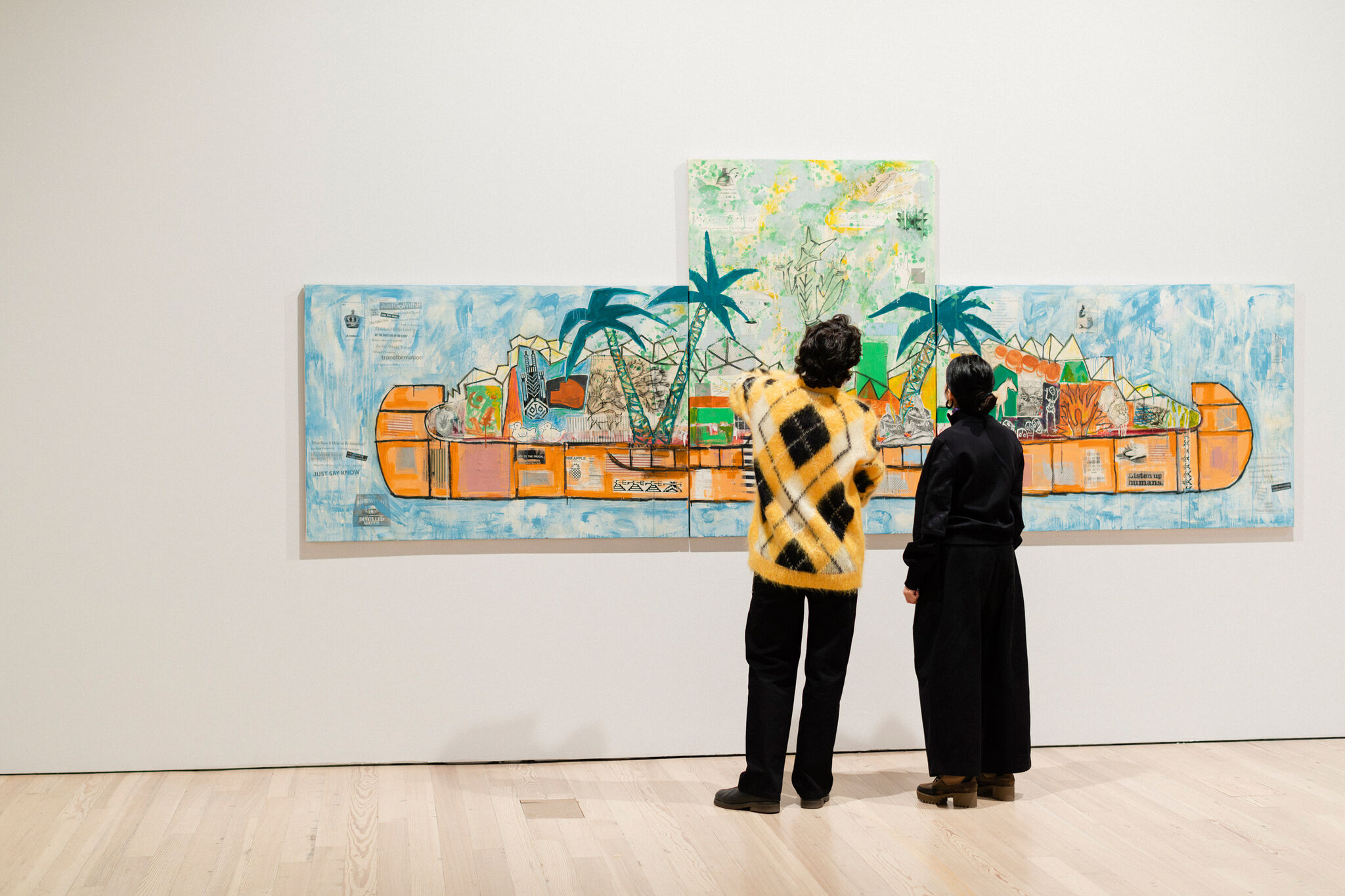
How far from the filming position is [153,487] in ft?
13.3

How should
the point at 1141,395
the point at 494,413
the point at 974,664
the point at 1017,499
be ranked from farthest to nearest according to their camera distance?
1. the point at 1141,395
2. the point at 494,413
3. the point at 1017,499
4. the point at 974,664

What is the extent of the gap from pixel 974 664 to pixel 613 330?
69.3 inches

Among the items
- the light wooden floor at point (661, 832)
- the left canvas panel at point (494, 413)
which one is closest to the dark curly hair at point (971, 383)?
the left canvas panel at point (494, 413)

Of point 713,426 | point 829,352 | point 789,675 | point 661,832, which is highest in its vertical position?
point 829,352

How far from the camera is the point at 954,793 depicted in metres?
3.54

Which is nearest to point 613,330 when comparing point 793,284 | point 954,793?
point 793,284

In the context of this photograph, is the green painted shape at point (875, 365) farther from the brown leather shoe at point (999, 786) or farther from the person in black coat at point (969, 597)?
the brown leather shoe at point (999, 786)

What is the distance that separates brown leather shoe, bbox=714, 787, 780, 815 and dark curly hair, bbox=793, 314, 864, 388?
4.28 ft

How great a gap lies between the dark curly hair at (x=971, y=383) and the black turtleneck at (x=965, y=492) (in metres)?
0.04

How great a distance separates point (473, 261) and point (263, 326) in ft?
2.63

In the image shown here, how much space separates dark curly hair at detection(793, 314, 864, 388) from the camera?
3.43 metres

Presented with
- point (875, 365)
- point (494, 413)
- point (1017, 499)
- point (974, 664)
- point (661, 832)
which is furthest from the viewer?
point (875, 365)

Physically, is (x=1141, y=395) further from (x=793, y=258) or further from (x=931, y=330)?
(x=793, y=258)

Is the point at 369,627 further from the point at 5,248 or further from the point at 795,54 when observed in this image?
the point at 795,54
